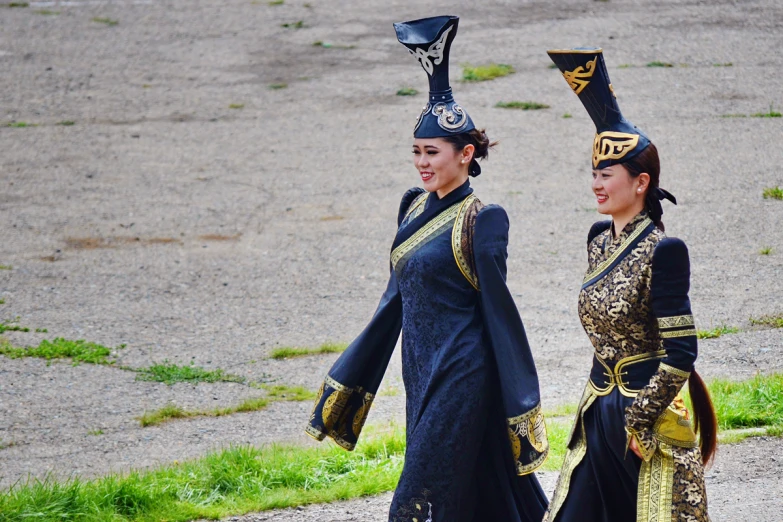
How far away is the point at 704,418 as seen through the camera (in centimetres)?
427

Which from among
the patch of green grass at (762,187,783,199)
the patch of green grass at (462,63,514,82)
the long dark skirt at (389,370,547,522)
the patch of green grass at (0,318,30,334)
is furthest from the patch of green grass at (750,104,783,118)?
the long dark skirt at (389,370,547,522)

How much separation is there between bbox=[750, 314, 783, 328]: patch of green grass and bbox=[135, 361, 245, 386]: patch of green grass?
13.9 ft

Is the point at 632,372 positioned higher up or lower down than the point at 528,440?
higher up

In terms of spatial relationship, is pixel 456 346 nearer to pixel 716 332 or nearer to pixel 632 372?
pixel 632 372

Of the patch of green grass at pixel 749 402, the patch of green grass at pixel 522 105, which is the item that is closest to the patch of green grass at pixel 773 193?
the patch of green grass at pixel 522 105

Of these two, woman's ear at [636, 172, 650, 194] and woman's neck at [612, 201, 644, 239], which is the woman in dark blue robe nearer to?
woman's neck at [612, 201, 644, 239]

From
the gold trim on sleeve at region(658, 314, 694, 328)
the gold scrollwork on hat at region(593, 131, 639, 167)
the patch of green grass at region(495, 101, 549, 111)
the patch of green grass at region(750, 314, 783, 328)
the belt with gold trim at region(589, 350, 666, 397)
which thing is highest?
the gold scrollwork on hat at region(593, 131, 639, 167)

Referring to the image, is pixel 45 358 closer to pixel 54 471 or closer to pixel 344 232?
pixel 54 471

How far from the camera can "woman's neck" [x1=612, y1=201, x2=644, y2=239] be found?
4.15 metres

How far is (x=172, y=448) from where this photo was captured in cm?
686

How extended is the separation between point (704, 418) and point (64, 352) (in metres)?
5.89

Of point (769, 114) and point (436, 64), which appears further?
point (769, 114)

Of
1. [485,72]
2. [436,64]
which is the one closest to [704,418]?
[436,64]

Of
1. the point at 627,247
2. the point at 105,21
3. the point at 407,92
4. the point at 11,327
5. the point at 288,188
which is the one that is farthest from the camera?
the point at 105,21
